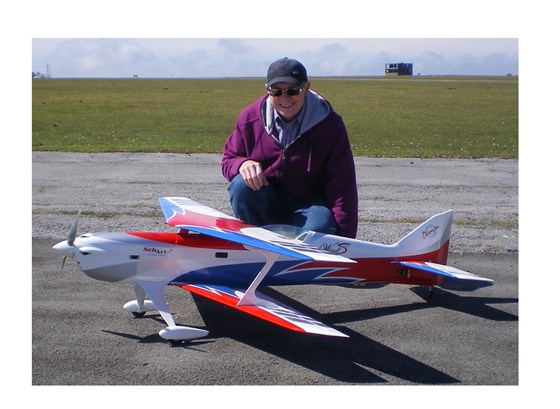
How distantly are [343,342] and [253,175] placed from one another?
5.83 feet

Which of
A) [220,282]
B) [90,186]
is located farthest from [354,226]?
[90,186]

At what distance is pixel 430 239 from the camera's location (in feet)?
20.7

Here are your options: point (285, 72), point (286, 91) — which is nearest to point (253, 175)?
point (286, 91)

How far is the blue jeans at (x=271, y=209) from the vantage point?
5.96 m

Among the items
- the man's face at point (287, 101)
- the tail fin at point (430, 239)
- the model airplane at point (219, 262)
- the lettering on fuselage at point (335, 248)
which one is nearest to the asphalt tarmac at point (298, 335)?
the model airplane at point (219, 262)

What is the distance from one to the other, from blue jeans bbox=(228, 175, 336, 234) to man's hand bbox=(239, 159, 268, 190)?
0.43 ft

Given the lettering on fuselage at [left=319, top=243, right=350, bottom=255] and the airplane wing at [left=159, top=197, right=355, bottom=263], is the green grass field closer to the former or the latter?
the lettering on fuselage at [left=319, top=243, right=350, bottom=255]

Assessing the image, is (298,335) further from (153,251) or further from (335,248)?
(153,251)

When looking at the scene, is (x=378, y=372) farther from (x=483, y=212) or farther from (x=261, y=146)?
(x=483, y=212)

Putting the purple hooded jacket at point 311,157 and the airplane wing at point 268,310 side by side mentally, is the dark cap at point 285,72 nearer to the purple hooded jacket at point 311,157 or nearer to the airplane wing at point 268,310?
the purple hooded jacket at point 311,157

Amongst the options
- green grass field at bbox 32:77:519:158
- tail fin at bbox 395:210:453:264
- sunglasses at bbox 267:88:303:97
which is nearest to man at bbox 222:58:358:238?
sunglasses at bbox 267:88:303:97

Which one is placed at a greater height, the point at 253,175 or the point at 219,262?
the point at 253,175

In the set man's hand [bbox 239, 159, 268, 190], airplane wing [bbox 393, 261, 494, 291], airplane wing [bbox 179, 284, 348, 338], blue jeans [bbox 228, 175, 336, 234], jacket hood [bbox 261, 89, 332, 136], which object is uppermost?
jacket hood [bbox 261, 89, 332, 136]

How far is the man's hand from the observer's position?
5852mm
